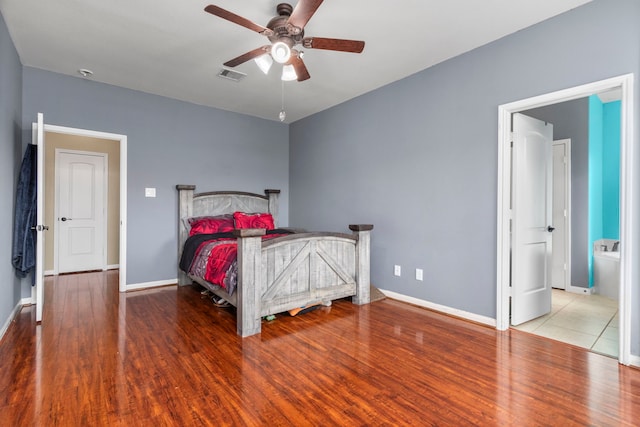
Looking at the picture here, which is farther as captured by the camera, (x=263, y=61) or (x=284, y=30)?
→ (x=263, y=61)

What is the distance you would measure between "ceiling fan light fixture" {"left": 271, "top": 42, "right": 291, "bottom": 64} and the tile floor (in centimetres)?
316

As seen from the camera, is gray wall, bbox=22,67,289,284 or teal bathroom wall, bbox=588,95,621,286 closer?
gray wall, bbox=22,67,289,284

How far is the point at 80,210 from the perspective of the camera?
577 centimetres

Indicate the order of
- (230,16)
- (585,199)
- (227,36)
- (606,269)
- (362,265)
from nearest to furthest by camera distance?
(230,16) < (227,36) < (362,265) < (606,269) < (585,199)

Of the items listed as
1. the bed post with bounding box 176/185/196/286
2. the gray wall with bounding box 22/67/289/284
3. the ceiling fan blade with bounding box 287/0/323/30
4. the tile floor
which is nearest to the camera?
the ceiling fan blade with bounding box 287/0/323/30

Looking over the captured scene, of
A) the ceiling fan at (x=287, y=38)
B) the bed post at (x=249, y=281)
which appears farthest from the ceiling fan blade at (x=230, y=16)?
the bed post at (x=249, y=281)

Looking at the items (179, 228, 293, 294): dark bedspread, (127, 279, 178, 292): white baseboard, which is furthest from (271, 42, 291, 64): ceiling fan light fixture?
(127, 279, 178, 292): white baseboard

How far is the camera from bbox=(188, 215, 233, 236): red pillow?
15.1 ft

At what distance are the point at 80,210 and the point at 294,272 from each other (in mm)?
4687

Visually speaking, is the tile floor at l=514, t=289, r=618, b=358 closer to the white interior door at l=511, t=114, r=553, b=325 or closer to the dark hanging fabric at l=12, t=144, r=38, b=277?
the white interior door at l=511, t=114, r=553, b=325

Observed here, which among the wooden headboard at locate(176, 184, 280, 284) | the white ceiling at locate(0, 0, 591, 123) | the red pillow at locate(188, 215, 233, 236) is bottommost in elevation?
the red pillow at locate(188, 215, 233, 236)

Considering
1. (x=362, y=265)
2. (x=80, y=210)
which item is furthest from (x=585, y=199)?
(x=80, y=210)

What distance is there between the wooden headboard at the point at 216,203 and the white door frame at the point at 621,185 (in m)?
3.66

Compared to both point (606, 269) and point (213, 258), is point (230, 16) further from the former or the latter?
point (606, 269)
